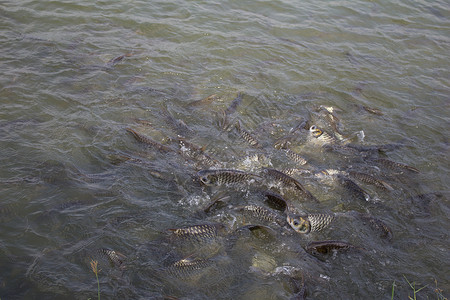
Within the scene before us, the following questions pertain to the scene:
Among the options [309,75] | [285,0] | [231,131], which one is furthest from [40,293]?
[285,0]

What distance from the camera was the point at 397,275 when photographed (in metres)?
4.67

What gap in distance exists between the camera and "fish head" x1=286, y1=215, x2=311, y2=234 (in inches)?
195

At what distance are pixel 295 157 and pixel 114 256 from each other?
3350 millimetres

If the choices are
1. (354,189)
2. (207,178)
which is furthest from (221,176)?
(354,189)

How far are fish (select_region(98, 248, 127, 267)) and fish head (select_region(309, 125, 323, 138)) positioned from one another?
13.3ft

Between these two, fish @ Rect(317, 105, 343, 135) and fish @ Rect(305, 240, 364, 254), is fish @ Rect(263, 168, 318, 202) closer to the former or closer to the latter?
fish @ Rect(305, 240, 364, 254)

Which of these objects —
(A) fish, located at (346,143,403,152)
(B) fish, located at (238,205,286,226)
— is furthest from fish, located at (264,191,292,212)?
(A) fish, located at (346,143,403,152)

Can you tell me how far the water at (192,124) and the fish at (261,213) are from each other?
268mm

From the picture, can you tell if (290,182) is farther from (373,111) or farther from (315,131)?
(373,111)

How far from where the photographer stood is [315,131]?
6.88m

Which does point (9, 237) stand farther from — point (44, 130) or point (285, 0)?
point (285, 0)

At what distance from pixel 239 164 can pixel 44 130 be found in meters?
3.43

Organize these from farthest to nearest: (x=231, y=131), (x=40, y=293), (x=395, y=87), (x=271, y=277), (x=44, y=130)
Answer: (x=395, y=87)
(x=231, y=131)
(x=44, y=130)
(x=271, y=277)
(x=40, y=293)

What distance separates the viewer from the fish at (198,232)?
15.2 ft
